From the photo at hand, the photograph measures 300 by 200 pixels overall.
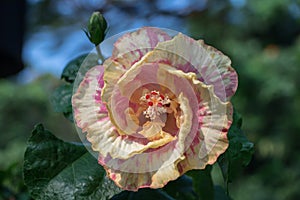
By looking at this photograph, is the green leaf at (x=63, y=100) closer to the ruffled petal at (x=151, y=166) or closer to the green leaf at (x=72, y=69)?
the green leaf at (x=72, y=69)

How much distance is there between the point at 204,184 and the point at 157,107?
0.16m

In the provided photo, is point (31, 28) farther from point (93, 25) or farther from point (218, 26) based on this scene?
point (93, 25)

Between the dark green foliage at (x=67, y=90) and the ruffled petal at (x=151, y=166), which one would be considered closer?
the ruffled petal at (x=151, y=166)

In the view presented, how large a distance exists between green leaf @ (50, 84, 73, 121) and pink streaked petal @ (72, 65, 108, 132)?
0.14 meters

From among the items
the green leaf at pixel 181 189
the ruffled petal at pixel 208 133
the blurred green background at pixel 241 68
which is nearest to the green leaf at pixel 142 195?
the green leaf at pixel 181 189

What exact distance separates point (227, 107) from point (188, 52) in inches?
2.8

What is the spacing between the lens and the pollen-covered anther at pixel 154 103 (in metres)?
0.61

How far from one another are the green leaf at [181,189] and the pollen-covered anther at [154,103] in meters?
0.16

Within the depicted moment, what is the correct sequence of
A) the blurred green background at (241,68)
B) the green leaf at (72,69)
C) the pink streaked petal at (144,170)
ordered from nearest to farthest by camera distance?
1. the pink streaked petal at (144,170)
2. the green leaf at (72,69)
3. the blurred green background at (241,68)

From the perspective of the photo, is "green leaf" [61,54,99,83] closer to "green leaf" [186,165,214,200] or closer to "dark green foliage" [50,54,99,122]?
"dark green foliage" [50,54,99,122]

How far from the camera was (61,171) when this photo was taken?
641mm

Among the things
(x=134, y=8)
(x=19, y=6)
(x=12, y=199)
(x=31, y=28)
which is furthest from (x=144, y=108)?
(x=31, y=28)

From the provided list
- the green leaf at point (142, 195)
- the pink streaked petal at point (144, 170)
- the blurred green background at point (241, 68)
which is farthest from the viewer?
the blurred green background at point (241, 68)

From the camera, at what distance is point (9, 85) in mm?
5938
